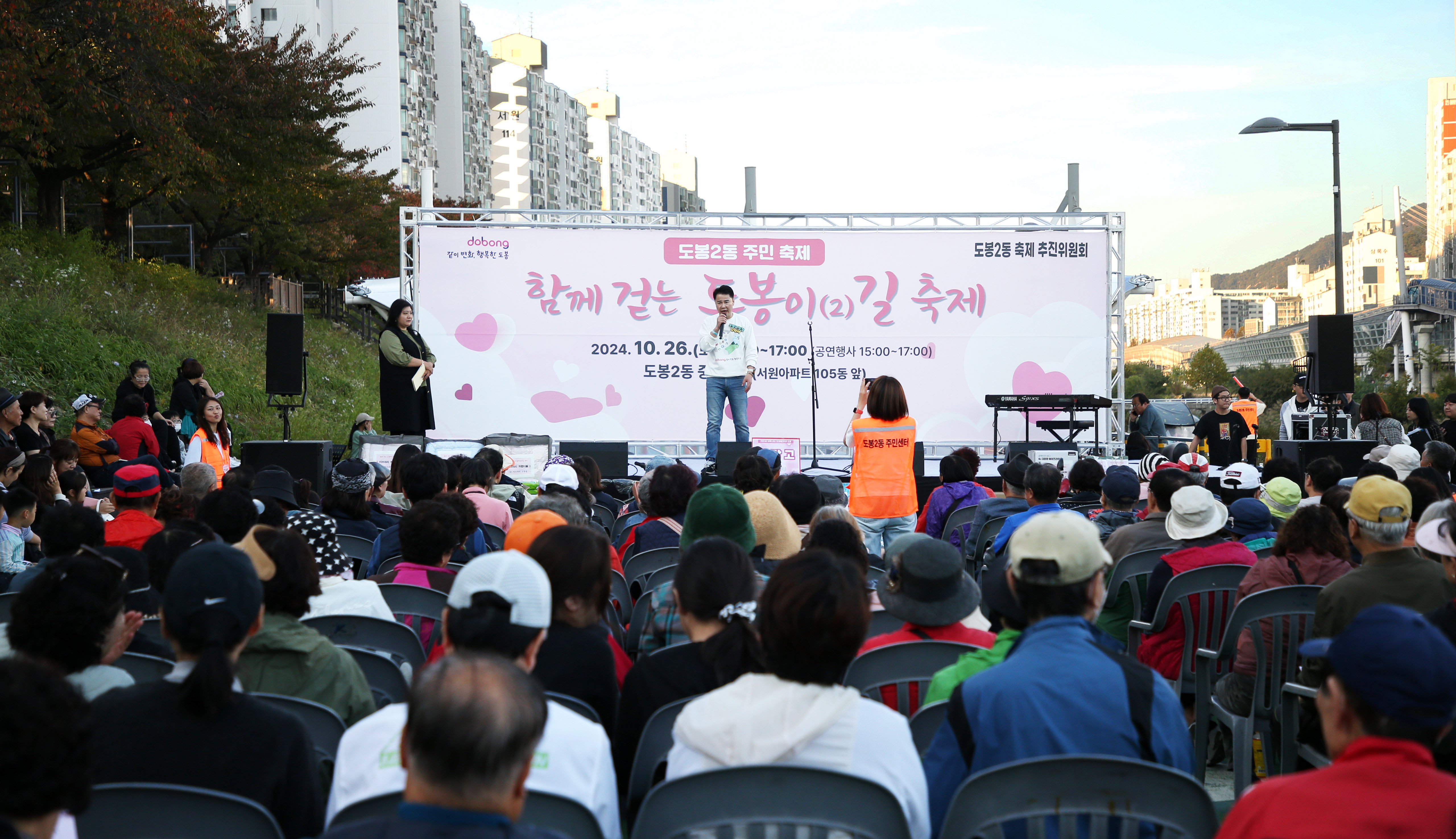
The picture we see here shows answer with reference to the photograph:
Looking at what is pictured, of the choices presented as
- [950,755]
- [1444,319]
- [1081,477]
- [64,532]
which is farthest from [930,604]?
[1444,319]

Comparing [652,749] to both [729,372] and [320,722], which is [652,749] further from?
[729,372]

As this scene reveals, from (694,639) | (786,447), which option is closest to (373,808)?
(694,639)

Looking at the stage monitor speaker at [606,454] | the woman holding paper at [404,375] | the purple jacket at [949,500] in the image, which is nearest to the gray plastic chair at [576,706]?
the purple jacket at [949,500]

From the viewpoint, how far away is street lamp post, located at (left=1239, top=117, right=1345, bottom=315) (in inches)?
539

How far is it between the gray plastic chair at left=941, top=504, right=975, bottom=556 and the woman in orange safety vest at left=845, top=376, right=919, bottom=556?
0.65ft

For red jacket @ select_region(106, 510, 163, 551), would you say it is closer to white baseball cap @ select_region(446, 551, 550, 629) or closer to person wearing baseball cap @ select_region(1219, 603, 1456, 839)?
white baseball cap @ select_region(446, 551, 550, 629)

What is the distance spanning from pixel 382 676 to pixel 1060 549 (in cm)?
176

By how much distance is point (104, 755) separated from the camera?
1862 mm

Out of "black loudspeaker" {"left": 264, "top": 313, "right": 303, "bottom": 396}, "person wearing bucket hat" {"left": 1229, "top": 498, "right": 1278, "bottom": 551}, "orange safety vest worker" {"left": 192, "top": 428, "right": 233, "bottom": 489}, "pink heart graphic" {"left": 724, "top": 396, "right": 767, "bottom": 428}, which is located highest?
"black loudspeaker" {"left": 264, "top": 313, "right": 303, "bottom": 396}

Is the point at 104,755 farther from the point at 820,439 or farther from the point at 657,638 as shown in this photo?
the point at 820,439

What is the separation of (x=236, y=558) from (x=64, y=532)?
2002mm

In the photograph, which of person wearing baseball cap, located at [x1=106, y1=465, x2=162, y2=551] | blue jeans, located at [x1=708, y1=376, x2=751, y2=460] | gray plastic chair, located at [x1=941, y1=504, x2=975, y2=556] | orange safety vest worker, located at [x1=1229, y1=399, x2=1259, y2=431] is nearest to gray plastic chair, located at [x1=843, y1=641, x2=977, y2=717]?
person wearing baseball cap, located at [x1=106, y1=465, x2=162, y2=551]

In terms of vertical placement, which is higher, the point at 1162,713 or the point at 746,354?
the point at 746,354

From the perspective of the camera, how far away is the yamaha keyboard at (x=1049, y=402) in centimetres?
1101
